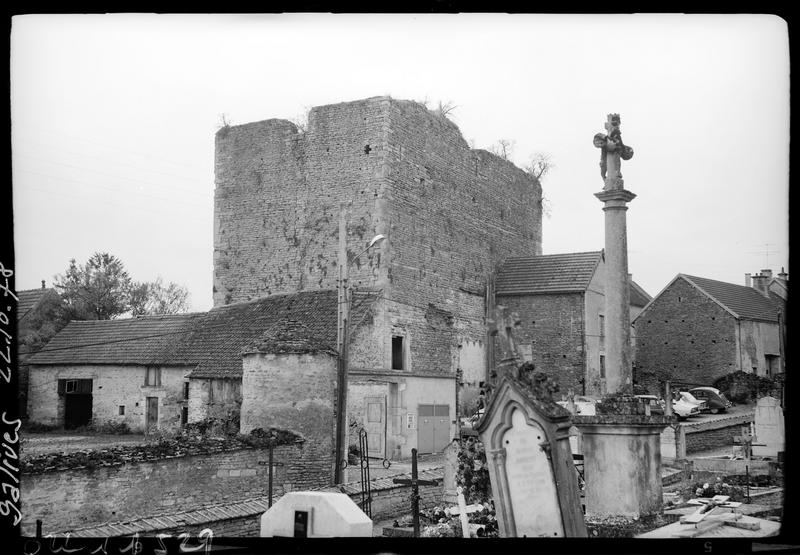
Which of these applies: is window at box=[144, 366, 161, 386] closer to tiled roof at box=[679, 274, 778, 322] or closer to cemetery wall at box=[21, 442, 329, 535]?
cemetery wall at box=[21, 442, 329, 535]

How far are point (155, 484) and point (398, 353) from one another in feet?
39.6

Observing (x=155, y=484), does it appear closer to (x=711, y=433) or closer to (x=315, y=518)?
(x=315, y=518)

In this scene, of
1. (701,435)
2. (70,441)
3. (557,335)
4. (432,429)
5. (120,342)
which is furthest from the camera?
(557,335)

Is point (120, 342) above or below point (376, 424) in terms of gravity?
above

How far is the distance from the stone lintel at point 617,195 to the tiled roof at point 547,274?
51.8 ft

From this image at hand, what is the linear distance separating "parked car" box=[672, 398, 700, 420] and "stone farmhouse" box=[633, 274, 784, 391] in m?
5.99

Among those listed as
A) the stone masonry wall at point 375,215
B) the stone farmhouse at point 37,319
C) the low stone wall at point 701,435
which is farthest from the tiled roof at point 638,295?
the stone farmhouse at point 37,319

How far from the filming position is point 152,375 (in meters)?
25.7

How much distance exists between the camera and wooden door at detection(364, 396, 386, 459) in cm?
2122

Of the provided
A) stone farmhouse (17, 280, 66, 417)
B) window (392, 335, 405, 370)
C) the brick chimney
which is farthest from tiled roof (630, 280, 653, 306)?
stone farmhouse (17, 280, 66, 417)

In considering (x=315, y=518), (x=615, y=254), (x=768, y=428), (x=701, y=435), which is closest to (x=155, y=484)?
(x=315, y=518)

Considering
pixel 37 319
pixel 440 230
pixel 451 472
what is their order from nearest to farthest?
1. pixel 451 472
2. pixel 440 230
3. pixel 37 319

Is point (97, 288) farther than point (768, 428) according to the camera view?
Yes

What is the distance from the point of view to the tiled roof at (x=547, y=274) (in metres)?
28.3
